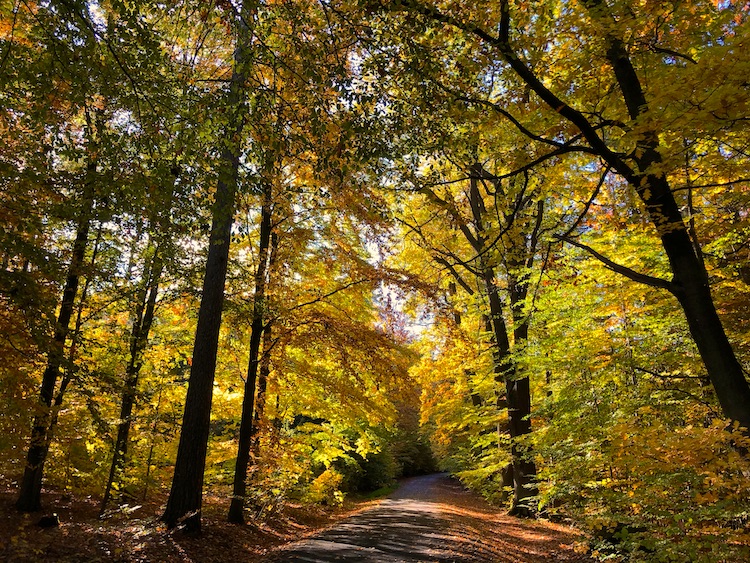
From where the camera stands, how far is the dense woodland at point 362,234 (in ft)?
15.4

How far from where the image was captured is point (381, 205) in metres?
8.11

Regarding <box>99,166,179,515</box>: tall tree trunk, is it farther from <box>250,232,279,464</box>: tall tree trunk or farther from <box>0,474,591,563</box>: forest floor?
<box>250,232,279,464</box>: tall tree trunk

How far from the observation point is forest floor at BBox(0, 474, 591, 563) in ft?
21.6

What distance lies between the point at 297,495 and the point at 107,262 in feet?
29.7

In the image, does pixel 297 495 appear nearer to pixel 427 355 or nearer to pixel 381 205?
pixel 427 355

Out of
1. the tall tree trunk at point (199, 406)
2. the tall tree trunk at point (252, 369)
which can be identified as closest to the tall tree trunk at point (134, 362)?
the tall tree trunk at point (199, 406)

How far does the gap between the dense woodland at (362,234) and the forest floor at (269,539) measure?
1.81ft

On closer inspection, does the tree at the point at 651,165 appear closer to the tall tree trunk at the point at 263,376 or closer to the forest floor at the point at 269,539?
the forest floor at the point at 269,539

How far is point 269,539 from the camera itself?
29.7 feet

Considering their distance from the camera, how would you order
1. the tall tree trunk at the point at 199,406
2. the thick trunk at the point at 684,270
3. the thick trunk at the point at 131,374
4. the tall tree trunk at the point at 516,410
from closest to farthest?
1. the thick trunk at the point at 684,270
2. the tall tree trunk at the point at 199,406
3. the thick trunk at the point at 131,374
4. the tall tree trunk at the point at 516,410

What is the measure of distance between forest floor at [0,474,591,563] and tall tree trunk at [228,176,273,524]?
0.51m

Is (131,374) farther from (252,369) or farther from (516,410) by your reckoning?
(516,410)

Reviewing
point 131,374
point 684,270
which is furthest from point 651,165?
point 131,374

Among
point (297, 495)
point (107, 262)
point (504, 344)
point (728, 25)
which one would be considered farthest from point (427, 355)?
point (728, 25)
